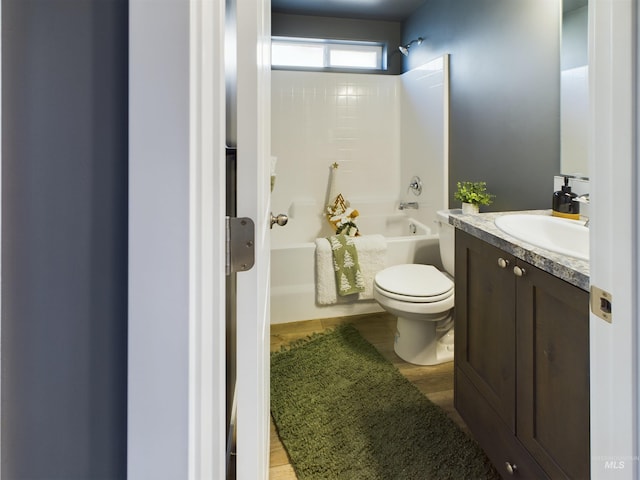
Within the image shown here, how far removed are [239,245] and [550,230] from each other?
4.44 ft

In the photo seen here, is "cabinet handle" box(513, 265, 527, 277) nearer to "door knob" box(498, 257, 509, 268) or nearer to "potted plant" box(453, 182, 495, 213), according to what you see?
"door knob" box(498, 257, 509, 268)

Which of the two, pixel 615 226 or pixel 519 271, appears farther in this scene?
pixel 519 271

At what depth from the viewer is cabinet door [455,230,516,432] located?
1.30m

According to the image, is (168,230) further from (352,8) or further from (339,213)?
(352,8)

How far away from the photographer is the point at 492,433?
55.9 inches

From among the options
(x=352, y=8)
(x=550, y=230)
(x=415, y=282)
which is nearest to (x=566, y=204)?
(x=550, y=230)

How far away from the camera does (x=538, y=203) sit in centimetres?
206

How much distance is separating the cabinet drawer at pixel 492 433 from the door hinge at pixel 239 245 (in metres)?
1.10

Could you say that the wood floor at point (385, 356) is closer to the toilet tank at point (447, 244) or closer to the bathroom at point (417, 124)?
the bathroom at point (417, 124)

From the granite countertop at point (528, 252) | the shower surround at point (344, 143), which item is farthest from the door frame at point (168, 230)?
the shower surround at point (344, 143)

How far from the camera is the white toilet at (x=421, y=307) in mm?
2148

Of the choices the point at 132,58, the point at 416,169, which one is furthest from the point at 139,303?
the point at 416,169

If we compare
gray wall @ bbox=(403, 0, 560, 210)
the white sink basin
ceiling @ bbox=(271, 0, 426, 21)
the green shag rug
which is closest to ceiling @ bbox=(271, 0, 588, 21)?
ceiling @ bbox=(271, 0, 426, 21)

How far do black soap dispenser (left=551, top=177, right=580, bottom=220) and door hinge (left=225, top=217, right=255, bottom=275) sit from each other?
59.7 inches
